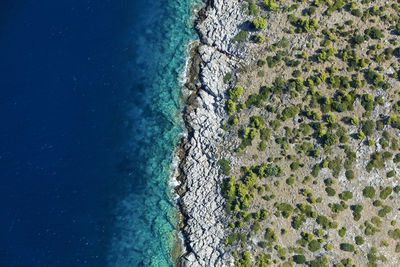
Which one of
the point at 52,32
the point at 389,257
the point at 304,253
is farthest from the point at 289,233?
the point at 52,32

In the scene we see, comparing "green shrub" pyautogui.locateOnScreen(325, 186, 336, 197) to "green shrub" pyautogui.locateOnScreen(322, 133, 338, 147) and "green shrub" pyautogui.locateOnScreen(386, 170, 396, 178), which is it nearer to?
"green shrub" pyautogui.locateOnScreen(322, 133, 338, 147)

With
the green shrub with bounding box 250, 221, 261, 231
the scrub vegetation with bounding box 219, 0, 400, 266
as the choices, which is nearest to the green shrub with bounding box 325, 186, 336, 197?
the scrub vegetation with bounding box 219, 0, 400, 266

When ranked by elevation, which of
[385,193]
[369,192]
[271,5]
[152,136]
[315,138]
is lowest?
[385,193]

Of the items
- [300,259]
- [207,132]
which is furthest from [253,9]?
[300,259]

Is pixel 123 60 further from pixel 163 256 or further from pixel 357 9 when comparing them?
pixel 357 9

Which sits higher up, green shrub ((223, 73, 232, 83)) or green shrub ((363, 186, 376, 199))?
green shrub ((223, 73, 232, 83))

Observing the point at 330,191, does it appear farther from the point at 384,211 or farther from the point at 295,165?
the point at 384,211
